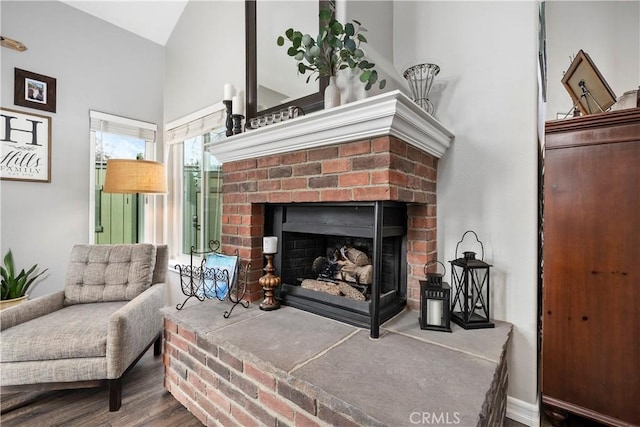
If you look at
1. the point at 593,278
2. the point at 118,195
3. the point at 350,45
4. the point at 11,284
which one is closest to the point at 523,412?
the point at 593,278

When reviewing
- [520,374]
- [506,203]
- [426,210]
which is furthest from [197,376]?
[506,203]

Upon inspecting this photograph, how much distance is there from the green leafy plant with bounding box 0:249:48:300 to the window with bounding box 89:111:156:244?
1.91ft

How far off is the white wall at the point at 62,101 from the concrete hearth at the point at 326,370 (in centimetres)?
182

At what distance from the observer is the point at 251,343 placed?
1.31 meters

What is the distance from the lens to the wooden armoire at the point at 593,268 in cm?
125

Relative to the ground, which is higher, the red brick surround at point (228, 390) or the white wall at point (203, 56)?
the white wall at point (203, 56)

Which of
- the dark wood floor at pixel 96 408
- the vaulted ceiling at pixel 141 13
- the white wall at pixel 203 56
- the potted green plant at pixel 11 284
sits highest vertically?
the vaulted ceiling at pixel 141 13

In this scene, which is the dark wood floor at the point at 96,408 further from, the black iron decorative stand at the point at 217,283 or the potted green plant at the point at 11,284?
the potted green plant at the point at 11,284

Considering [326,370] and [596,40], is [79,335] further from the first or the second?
[596,40]

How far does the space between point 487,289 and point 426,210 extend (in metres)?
0.52

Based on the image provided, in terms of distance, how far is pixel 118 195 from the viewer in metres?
3.03

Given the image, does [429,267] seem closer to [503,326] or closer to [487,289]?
[487,289]

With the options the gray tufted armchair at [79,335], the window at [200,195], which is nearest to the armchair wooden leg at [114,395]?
the gray tufted armchair at [79,335]

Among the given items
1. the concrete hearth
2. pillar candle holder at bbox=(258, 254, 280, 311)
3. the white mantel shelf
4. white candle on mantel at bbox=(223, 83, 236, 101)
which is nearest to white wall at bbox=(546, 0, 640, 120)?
the white mantel shelf
